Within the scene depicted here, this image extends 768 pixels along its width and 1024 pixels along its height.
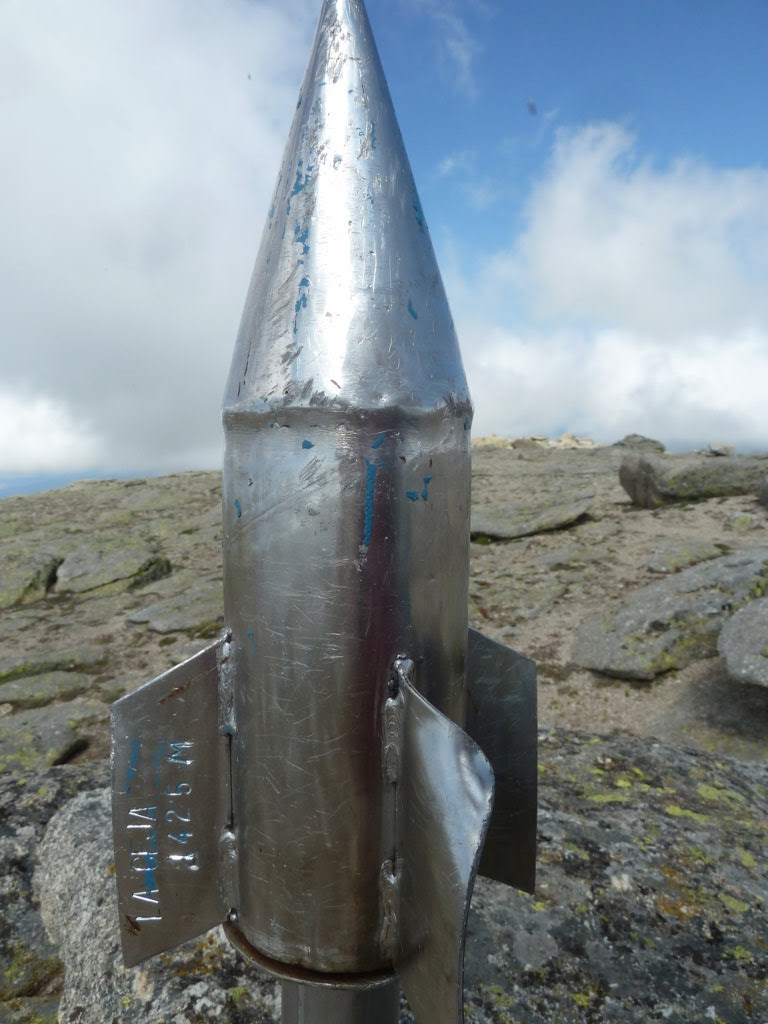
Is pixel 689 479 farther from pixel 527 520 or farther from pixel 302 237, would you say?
pixel 302 237

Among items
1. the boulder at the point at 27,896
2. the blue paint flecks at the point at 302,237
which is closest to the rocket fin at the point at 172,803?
the blue paint flecks at the point at 302,237

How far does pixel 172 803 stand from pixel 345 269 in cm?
136

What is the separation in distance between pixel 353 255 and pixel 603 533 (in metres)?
8.25

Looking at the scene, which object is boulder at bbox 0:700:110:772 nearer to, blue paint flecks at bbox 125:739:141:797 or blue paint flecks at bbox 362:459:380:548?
blue paint flecks at bbox 125:739:141:797

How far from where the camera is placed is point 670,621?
6.25m

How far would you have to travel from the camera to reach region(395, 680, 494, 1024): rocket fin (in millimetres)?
1390

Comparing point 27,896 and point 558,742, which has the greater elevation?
point 558,742

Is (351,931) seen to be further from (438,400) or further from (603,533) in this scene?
(603,533)

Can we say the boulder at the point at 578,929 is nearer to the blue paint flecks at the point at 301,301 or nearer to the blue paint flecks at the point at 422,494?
the blue paint flecks at the point at 422,494

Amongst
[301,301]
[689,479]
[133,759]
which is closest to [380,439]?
[301,301]

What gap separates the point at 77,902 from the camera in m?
2.57

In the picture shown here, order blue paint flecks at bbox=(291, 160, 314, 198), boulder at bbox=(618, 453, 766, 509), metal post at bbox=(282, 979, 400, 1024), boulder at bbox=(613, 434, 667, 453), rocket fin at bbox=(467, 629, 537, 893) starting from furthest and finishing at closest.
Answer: boulder at bbox=(613, 434, 667, 453)
boulder at bbox=(618, 453, 766, 509)
rocket fin at bbox=(467, 629, 537, 893)
metal post at bbox=(282, 979, 400, 1024)
blue paint flecks at bbox=(291, 160, 314, 198)

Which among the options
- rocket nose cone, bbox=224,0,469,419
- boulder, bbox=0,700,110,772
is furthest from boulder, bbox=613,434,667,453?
rocket nose cone, bbox=224,0,469,419

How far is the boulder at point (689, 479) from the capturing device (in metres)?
10.1
